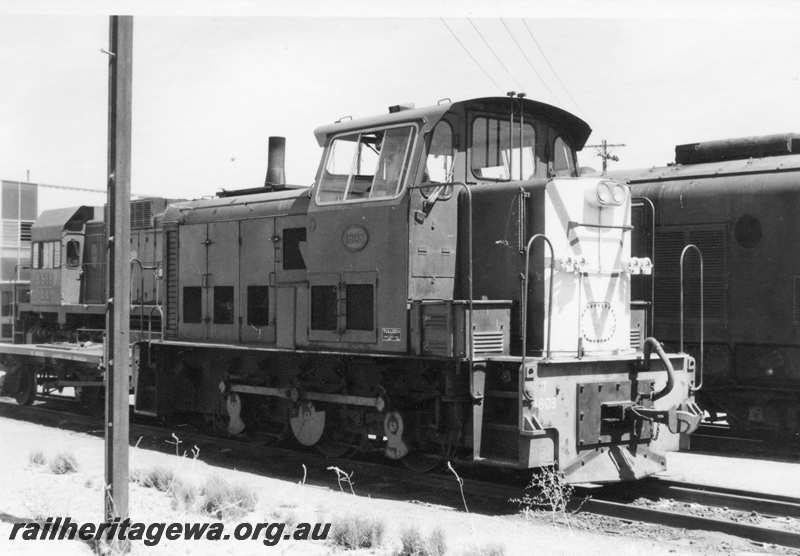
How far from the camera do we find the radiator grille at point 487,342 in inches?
324

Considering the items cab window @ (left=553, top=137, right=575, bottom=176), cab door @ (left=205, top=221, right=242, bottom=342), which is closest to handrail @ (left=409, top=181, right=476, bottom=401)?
cab window @ (left=553, top=137, right=575, bottom=176)

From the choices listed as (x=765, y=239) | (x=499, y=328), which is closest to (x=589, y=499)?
(x=499, y=328)

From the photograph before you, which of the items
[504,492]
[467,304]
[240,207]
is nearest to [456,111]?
[467,304]

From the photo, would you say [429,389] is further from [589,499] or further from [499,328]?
[589,499]

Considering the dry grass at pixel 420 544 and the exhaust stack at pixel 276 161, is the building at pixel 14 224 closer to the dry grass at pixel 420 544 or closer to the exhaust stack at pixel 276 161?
the exhaust stack at pixel 276 161

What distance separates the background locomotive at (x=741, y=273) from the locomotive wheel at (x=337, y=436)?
15.0ft

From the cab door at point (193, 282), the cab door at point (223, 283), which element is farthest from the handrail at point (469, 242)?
the cab door at point (193, 282)

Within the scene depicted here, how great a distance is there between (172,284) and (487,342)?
19.0 feet

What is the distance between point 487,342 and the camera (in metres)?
8.32

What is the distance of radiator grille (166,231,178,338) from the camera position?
485 inches

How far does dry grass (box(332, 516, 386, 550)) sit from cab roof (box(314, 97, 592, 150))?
13.4ft

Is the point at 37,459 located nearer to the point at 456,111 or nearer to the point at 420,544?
the point at 420,544

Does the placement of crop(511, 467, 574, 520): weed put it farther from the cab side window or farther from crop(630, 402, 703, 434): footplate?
the cab side window

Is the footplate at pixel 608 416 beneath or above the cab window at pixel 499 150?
beneath
